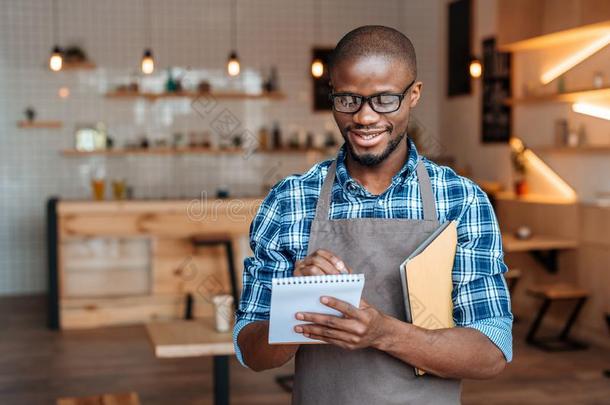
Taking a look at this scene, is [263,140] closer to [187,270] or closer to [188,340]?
[187,270]

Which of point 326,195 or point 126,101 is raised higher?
point 126,101

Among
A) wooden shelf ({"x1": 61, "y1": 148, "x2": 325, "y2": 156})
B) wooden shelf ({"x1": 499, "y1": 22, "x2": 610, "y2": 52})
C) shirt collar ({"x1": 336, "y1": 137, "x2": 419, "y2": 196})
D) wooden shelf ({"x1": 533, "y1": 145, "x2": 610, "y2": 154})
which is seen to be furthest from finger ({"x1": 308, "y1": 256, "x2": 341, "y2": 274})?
wooden shelf ({"x1": 61, "y1": 148, "x2": 325, "y2": 156})

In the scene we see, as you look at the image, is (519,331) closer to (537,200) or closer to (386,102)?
(537,200)

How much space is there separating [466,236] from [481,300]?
0.12 meters

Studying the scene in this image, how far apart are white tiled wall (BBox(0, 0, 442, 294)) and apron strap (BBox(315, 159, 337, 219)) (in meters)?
7.48

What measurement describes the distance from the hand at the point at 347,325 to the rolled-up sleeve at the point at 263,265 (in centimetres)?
20

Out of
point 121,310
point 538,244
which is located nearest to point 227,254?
point 121,310

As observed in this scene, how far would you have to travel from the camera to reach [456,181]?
1643 mm

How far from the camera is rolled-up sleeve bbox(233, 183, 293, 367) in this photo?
162cm

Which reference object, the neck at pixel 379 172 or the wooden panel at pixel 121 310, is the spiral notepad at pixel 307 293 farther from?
the wooden panel at pixel 121 310

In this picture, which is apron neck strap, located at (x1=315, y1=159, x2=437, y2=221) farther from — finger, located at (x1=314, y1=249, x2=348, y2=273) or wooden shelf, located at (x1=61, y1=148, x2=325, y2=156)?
wooden shelf, located at (x1=61, y1=148, x2=325, y2=156)

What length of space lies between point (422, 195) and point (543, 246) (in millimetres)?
5240

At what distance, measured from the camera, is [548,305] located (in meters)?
6.43

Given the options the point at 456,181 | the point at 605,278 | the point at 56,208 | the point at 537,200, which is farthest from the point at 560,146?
the point at 456,181
